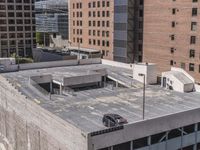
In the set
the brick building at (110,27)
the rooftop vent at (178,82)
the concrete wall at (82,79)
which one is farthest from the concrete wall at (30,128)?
the brick building at (110,27)

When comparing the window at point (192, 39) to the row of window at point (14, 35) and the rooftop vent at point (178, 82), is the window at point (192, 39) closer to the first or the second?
the rooftop vent at point (178, 82)

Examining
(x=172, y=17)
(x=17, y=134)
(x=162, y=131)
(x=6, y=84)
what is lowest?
(x=17, y=134)

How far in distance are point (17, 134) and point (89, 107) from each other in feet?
51.5

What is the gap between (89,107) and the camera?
158 feet

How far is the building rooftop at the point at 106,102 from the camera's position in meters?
44.2

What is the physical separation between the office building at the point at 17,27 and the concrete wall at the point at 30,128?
83.4 meters

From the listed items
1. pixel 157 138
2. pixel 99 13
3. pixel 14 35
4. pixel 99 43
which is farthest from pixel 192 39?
pixel 14 35

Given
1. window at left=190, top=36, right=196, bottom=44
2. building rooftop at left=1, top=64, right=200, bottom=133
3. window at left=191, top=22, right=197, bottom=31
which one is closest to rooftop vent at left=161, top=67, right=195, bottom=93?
building rooftop at left=1, top=64, right=200, bottom=133

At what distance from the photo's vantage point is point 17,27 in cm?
14538

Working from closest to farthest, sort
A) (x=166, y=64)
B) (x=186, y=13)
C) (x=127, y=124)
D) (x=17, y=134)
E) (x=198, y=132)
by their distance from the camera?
(x=127, y=124), (x=198, y=132), (x=17, y=134), (x=186, y=13), (x=166, y=64)

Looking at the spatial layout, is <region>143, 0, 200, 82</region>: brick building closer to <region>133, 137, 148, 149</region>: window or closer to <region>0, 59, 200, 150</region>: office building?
<region>0, 59, 200, 150</region>: office building

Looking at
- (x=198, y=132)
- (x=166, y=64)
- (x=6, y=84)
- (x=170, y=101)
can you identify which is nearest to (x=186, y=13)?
(x=166, y=64)

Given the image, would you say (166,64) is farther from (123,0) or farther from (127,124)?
(127,124)

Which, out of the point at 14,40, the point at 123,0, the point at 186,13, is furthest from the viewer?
the point at 14,40
